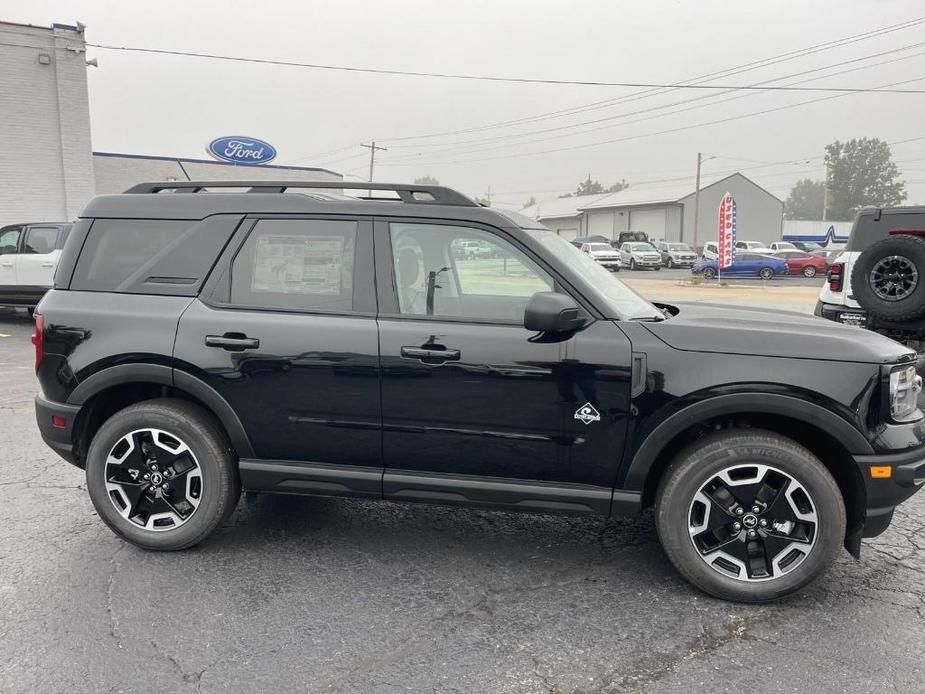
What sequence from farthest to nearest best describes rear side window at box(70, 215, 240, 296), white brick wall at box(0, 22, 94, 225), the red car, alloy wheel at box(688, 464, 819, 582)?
the red car
white brick wall at box(0, 22, 94, 225)
rear side window at box(70, 215, 240, 296)
alloy wheel at box(688, 464, 819, 582)

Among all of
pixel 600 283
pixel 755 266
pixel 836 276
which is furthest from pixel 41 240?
pixel 755 266

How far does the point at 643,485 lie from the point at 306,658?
1.66 meters

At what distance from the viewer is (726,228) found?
90.8 feet

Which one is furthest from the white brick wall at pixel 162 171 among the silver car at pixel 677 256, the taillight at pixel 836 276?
the taillight at pixel 836 276

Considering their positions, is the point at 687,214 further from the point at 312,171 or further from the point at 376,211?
A: the point at 376,211

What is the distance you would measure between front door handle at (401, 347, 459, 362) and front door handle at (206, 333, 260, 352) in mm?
783

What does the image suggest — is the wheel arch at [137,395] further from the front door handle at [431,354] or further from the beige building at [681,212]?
the beige building at [681,212]

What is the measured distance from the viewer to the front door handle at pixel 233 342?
3.50 metres

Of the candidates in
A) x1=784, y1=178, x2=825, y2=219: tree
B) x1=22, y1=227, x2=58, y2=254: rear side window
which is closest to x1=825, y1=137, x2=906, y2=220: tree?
x1=784, y1=178, x2=825, y2=219: tree

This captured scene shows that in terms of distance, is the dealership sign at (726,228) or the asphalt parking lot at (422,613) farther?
the dealership sign at (726,228)

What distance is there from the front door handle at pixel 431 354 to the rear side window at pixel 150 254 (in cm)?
120

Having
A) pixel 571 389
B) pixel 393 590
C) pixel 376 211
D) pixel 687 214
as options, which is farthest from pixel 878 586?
pixel 687 214

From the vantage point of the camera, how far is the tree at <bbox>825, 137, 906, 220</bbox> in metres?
117

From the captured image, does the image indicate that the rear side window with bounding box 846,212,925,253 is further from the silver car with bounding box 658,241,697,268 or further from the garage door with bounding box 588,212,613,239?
the garage door with bounding box 588,212,613,239
